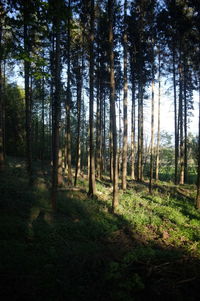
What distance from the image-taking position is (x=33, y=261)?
13.6 ft

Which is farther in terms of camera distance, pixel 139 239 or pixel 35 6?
pixel 139 239

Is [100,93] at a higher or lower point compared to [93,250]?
higher

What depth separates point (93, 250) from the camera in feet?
17.5

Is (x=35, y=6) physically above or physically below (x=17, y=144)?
above

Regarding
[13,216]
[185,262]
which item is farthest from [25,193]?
[185,262]

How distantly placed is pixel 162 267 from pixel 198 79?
1913 centimetres

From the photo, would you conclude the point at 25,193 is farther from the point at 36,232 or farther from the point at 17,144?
the point at 17,144

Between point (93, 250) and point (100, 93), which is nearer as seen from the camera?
point (93, 250)

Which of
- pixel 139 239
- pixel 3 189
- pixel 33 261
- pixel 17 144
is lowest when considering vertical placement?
pixel 139 239

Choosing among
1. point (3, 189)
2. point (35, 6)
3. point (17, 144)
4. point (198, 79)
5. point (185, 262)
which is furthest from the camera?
point (17, 144)

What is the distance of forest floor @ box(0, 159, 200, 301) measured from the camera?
3.47 metres

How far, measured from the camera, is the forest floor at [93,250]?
347 cm

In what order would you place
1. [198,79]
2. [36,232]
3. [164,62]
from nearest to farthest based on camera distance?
[36,232] → [164,62] → [198,79]

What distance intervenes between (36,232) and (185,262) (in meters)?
4.57
